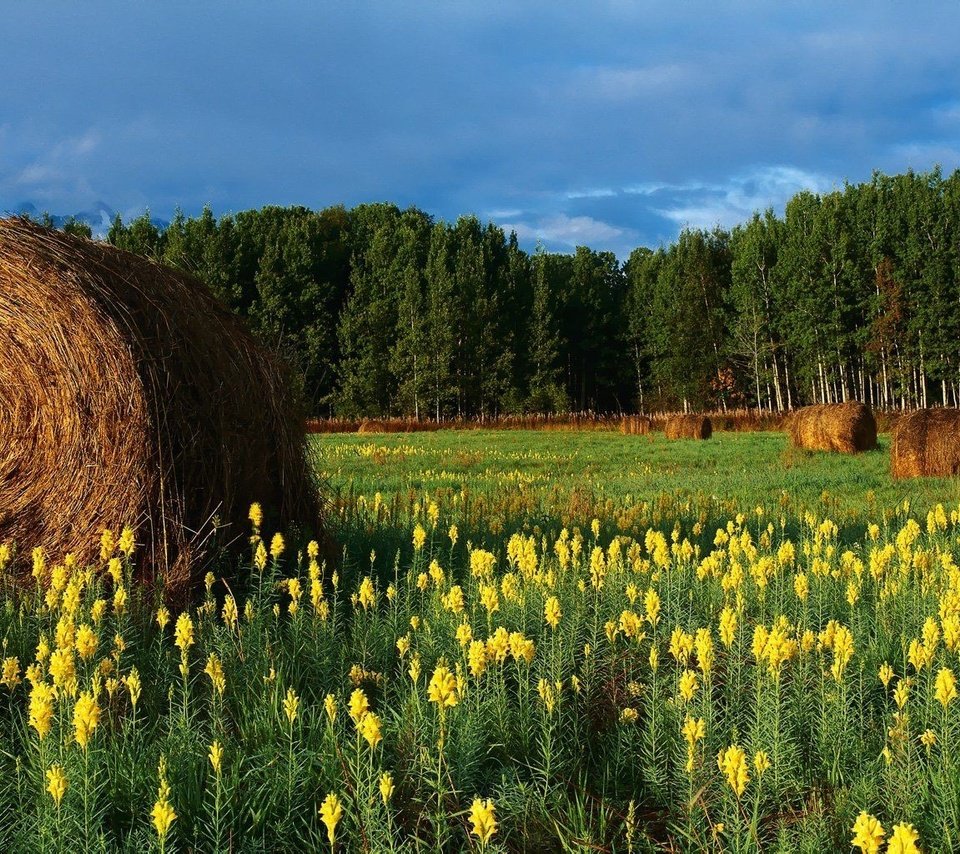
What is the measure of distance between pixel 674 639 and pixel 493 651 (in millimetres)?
778

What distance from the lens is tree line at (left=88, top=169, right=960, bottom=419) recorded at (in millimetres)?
55125

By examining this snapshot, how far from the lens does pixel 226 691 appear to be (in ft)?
14.6

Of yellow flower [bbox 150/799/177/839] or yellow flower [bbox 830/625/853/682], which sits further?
yellow flower [bbox 830/625/853/682]

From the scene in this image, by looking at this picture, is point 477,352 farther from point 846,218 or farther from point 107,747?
point 107,747

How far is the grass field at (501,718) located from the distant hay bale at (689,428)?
27600 mm

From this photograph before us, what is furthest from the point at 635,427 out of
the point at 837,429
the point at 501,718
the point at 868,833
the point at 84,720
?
the point at 868,833

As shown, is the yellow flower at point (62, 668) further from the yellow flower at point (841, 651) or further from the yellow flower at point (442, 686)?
the yellow flower at point (841, 651)

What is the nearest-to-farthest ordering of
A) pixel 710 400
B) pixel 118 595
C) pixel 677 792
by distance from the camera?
Answer: pixel 677 792 < pixel 118 595 < pixel 710 400

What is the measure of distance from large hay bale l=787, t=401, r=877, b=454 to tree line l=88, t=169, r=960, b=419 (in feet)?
98.0

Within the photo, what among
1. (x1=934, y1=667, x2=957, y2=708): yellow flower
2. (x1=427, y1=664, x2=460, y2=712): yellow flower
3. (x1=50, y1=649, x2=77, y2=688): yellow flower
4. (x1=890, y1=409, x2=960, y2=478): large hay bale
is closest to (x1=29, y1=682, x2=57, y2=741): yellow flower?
(x1=50, y1=649, x2=77, y2=688): yellow flower

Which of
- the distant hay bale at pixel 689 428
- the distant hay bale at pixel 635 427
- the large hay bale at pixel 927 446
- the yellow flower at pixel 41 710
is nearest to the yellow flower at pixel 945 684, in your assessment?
the yellow flower at pixel 41 710

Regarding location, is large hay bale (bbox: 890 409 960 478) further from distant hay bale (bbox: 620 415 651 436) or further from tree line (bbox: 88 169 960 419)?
tree line (bbox: 88 169 960 419)

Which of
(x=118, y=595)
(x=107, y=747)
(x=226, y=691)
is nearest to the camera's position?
(x=107, y=747)

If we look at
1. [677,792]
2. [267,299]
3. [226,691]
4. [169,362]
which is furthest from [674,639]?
[267,299]
